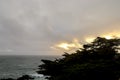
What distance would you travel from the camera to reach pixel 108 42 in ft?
82.8

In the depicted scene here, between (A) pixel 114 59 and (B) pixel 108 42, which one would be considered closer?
(A) pixel 114 59

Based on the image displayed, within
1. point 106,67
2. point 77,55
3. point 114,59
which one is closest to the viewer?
point 106,67

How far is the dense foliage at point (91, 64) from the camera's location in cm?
2205

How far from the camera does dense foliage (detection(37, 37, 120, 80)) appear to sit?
72.3 feet

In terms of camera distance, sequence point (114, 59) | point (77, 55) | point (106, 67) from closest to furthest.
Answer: point (106, 67), point (114, 59), point (77, 55)

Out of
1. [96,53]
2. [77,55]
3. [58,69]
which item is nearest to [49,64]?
[58,69]

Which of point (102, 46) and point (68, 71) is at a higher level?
point (102, 46)

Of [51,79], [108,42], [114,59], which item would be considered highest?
[108,42]

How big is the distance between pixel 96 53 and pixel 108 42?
5.30 feet

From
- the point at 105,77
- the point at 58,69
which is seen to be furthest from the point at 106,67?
the point at 58,69

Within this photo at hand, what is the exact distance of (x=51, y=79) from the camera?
25719mm

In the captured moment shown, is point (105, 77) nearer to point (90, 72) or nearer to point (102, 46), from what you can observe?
point (90, 72)

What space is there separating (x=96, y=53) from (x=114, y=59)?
1891 millimetres

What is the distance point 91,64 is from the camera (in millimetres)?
22062
